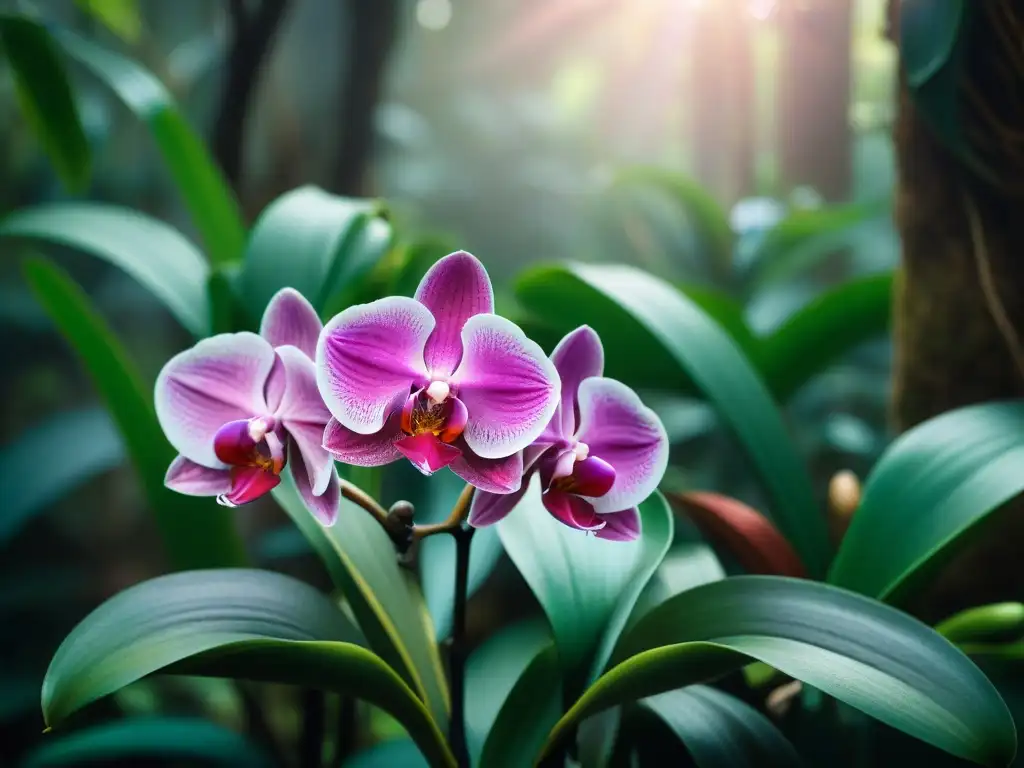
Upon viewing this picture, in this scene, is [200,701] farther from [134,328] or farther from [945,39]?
[945,39]

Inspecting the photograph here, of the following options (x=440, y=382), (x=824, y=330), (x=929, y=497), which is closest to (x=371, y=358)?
(x=440, y=382)

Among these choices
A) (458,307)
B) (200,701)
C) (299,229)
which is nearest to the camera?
(458,307)

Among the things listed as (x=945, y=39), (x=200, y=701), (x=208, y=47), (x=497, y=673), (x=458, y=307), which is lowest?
(x=200, y=701)

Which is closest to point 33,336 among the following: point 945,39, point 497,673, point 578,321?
point 578,321

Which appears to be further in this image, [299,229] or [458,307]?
[299,229]

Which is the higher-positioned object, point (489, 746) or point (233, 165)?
point (233, 165)

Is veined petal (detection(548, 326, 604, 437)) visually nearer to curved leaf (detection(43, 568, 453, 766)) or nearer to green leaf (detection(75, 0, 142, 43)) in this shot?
curved leaf (detection(43, 568, 453, 766))

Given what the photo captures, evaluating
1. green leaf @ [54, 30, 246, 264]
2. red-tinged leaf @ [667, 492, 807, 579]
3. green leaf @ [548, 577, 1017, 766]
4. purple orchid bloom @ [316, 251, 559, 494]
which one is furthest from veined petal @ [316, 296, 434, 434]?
green leaf @ [54, 30, 246, 264]

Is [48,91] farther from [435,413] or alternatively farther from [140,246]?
[435,413]

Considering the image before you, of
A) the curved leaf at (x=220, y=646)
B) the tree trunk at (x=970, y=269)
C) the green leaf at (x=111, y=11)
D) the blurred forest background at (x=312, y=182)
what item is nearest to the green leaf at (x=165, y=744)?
the blurred forest background at (x=312, y=182)
